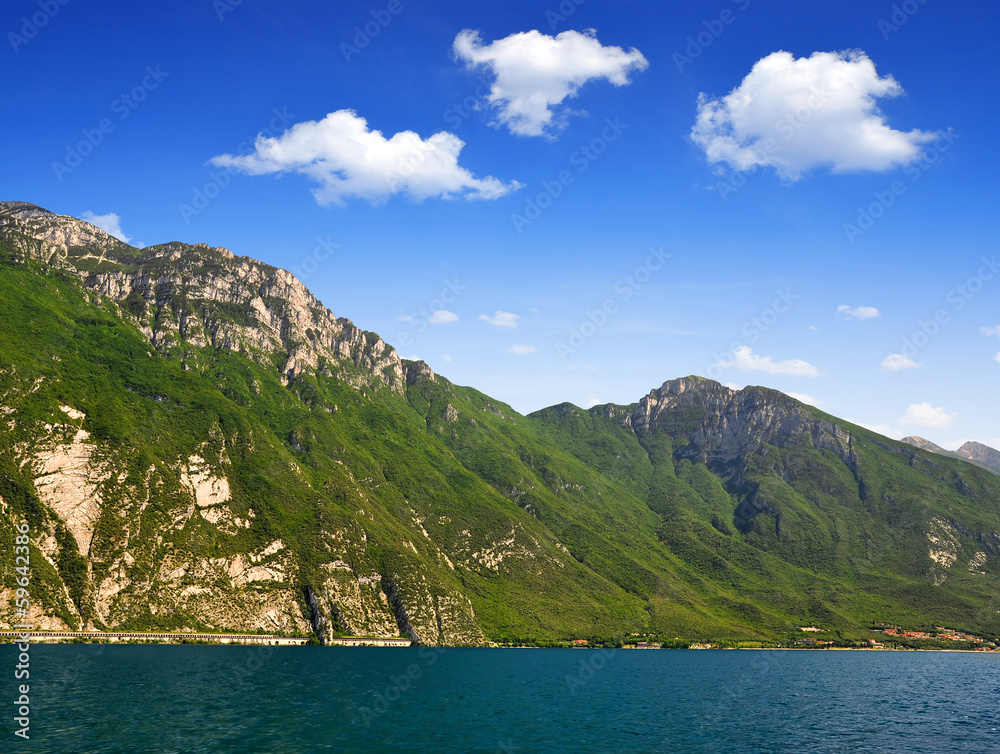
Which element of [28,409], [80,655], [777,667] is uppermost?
[28,409]

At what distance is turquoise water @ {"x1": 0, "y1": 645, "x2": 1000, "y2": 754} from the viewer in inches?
2544

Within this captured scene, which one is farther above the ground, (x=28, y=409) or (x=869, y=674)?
(x=28, y=409)

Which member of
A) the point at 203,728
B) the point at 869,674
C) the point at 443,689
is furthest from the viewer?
the point at 869,674

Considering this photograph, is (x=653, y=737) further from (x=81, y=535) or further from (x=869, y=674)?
(x=81, y=535)

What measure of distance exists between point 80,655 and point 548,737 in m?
109

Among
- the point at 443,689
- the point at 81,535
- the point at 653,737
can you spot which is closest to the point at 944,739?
the point at 653,737

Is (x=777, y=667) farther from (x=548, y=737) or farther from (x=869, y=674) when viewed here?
(x=548, y=737)

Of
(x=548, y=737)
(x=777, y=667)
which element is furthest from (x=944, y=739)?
(x=777, y=667)

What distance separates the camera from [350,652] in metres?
182

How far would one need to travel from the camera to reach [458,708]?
85938 mm

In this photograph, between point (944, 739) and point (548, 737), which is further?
point (944, 739)

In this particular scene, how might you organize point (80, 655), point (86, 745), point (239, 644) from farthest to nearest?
1. point (239, 644)
2. point (80, 655)
3. point (86, 745)

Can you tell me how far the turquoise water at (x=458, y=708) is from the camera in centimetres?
6462

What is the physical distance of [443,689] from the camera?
345ft
